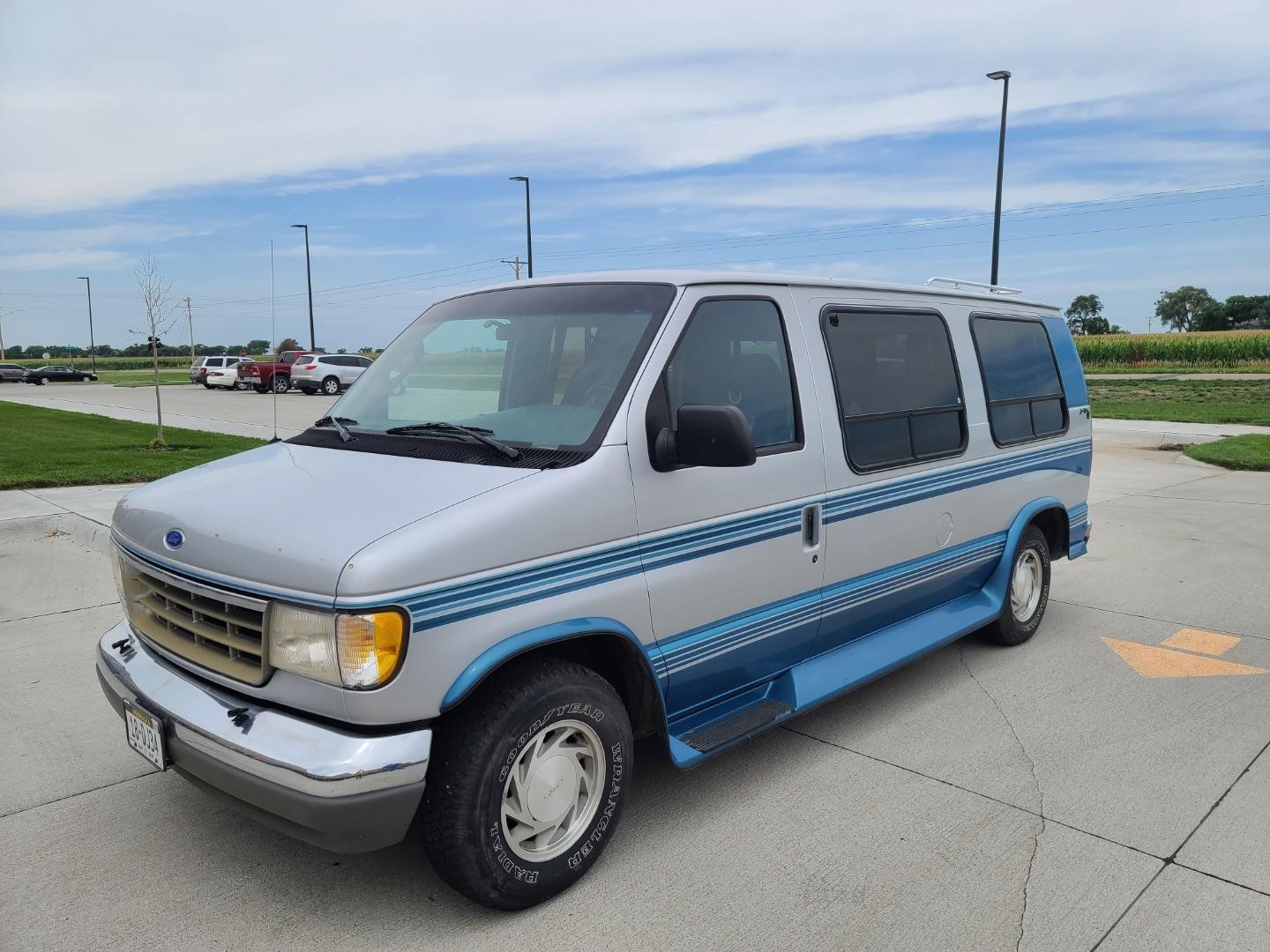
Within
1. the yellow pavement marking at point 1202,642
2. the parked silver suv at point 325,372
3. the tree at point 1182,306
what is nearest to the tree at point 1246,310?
the tree at point 1182,306

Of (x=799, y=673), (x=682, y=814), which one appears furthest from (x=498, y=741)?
(x=799, y=673)

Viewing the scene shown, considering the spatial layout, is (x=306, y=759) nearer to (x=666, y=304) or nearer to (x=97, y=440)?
(x=666, y=304)

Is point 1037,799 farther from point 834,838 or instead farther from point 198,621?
point 198,621

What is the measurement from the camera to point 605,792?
323cm

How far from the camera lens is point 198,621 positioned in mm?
3105

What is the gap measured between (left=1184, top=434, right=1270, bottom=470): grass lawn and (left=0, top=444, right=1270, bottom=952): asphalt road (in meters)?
8.69

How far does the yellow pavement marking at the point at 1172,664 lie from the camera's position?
522 cm

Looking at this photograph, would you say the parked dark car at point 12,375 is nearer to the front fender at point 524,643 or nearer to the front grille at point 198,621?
the front grille at point 198,621

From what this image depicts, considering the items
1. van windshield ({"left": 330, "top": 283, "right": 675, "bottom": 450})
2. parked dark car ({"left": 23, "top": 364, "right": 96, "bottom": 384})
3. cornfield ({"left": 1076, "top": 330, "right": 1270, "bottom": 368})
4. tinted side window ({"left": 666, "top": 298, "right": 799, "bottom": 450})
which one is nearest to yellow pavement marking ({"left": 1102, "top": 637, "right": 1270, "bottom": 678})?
tinted side window ({"left": 666, "top": 298, "right": 799, "bottom": 450})

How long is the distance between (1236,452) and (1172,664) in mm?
9765

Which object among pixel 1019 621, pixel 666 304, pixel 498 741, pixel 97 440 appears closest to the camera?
pixel 498 741

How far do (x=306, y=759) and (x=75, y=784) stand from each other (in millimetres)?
1935

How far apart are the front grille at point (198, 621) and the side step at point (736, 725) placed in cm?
153

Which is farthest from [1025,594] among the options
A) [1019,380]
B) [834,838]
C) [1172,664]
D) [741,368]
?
[741,368]
